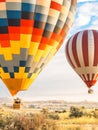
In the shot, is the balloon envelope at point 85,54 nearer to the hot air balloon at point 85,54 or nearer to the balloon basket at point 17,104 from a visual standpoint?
the hot air balloon at point 85,54

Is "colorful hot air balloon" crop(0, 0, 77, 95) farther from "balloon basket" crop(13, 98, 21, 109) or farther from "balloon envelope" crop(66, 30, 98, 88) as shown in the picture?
"balloon envelope" crop(66, 30, 98, 88)

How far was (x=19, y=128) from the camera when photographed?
31.2 m

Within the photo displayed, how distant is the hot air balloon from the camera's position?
161ft

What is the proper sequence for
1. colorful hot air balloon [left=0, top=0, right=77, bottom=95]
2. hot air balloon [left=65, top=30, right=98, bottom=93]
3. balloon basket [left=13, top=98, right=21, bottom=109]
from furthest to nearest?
hot air balloon [left=65, top=30, right=98, bottom=93] → balloon basket [left=13, top=98, right=21, bottom=109] → colorful hot air balloon [left=0, top=0, right=77, bottom=95]

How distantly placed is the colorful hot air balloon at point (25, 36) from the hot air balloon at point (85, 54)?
15786 millimetres

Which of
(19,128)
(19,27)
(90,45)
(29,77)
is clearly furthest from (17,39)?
(90,45)

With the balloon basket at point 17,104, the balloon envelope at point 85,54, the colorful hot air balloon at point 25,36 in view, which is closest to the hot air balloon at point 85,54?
the balloon envelope at point 85,54

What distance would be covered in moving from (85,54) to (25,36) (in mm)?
17724

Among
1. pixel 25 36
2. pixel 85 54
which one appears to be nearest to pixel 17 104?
pixel 25 36

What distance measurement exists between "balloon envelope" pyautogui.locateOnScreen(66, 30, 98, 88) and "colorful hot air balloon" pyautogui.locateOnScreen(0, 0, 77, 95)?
1579 centimetres

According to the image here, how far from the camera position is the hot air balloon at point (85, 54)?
49.0 meters

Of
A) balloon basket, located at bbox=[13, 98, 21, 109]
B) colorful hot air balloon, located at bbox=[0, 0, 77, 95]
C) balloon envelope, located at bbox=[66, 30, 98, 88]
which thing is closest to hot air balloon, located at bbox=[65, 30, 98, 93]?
balloon envelope, located at bbox=[66, 30, 98, 88]

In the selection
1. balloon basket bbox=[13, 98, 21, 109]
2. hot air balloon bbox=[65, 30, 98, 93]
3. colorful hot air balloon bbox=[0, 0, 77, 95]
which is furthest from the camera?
hot air balloon bbox=[65, 30, 98, 93]

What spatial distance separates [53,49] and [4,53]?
4.22 m
